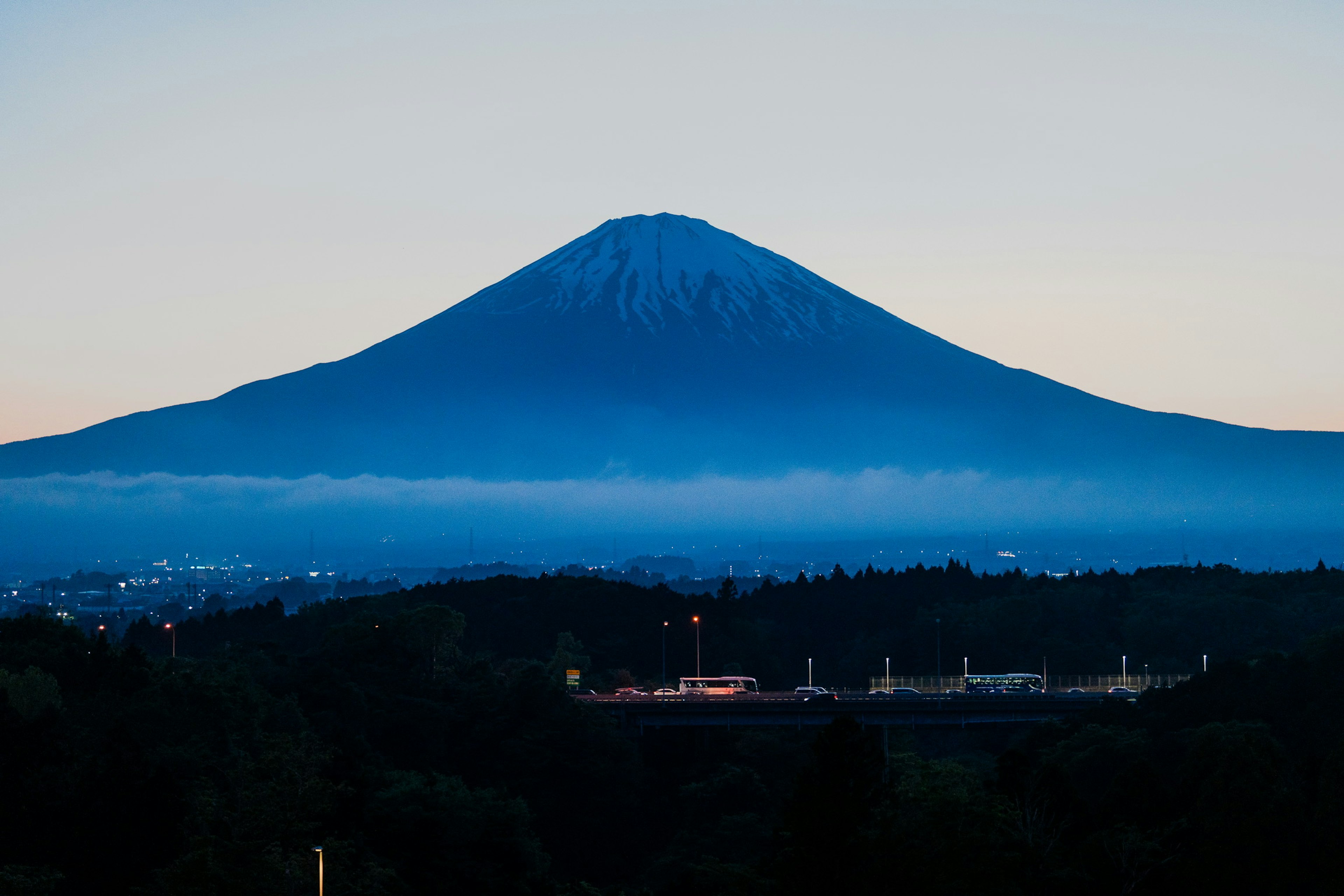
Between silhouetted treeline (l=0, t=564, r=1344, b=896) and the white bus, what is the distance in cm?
827

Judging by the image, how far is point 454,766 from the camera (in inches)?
3078

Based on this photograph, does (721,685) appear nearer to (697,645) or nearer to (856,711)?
(697,645)

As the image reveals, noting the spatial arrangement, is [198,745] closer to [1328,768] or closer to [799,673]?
[1328,768]

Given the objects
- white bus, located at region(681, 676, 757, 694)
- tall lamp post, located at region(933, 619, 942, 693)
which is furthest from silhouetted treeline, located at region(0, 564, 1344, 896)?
tall lamp post, located at region(933, 619, 942, 693)

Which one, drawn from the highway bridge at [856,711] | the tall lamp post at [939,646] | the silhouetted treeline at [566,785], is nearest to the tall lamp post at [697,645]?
the silhouetted treeline at [566,785]

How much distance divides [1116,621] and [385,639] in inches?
2537

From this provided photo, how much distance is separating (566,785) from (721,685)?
110 feet

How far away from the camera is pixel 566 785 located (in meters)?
76.7

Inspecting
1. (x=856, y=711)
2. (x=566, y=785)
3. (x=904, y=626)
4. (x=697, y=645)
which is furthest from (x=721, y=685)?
(x=566, y=785)

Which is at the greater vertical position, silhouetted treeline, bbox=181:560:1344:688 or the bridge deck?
silhouetted treeline, bbox=181:560:1344:688

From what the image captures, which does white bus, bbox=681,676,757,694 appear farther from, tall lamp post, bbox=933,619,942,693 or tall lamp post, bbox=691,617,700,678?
tall lamp post, bbox=933,619,942,693

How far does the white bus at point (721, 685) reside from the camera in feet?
328

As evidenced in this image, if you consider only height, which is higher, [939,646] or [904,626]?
[904,626]

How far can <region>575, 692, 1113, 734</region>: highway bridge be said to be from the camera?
8431 cm
